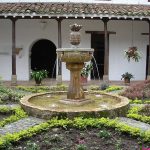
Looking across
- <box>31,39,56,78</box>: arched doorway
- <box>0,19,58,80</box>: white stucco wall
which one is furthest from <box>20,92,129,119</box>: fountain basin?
<box>31,39,56,78</box>: arched doorway

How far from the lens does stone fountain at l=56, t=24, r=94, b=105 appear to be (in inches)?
393

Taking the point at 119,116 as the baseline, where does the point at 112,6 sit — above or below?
above

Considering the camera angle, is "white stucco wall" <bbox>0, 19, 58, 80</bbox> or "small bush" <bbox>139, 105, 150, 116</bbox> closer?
"small bush" <bbox>139, 105, 150, 116</bbox>

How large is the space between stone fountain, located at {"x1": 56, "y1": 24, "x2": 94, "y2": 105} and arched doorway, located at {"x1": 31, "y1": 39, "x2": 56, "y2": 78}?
35.3ft

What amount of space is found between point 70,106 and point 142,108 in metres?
1.77

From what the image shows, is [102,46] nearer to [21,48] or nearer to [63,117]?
[21,48]

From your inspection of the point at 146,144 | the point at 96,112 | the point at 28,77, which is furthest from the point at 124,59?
the point at 146,144

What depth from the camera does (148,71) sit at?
18.7 meters

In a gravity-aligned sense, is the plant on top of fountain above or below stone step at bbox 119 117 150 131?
above

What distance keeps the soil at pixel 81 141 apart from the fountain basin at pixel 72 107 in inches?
29.6

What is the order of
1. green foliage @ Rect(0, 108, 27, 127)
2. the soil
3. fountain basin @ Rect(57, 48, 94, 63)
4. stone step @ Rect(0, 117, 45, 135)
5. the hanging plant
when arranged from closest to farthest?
the soil, stone step @ Rect(0, 117, 45, 135), green foliage @ Rect(0, 108, 27, 127), fountain basin @ Rect(57, 48, 94, 63), the hanging plant

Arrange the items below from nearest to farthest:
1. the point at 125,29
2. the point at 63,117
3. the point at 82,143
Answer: the point at 82,143 → the point at 63,117 → the point at 125,29

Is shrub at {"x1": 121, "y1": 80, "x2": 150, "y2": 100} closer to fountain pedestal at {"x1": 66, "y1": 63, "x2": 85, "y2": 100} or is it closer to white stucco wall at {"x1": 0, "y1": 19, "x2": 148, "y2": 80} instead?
fountain pedestal at {"x1": 66, "y1": 63, "x2": 85, "y2": 100}

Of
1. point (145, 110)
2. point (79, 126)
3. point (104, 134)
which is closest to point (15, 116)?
point (79, 126)
